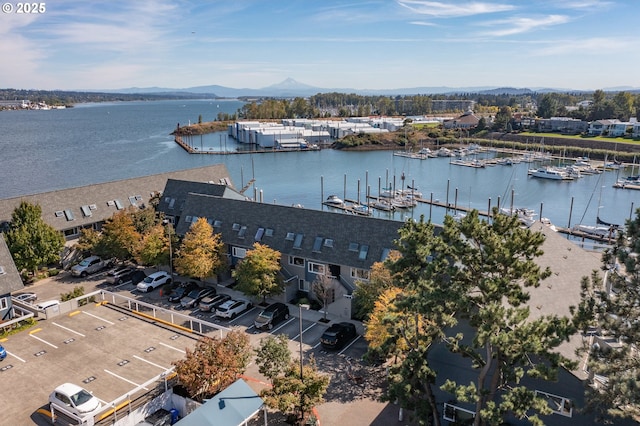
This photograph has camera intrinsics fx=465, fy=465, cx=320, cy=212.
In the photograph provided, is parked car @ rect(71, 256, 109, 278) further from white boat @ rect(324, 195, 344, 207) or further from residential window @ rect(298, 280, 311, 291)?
white boat @ rect(324, 195, 344, 207)

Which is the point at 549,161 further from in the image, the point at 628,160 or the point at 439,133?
the point at 439,133

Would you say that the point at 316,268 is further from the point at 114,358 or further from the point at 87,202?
the point at 87,202

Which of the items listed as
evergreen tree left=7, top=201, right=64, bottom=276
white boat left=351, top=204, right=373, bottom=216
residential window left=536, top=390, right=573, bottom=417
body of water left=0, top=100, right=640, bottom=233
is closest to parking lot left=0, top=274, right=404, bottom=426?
residential window left=536, top=390, right=573, bottom=417

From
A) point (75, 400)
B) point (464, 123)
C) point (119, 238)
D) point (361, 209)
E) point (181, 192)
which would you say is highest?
point (464, 123)

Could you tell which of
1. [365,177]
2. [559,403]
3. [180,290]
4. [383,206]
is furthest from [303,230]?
[365,177]

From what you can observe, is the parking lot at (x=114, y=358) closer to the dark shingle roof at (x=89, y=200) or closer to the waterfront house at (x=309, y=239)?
the waterfront house at (x=309, y=239)
